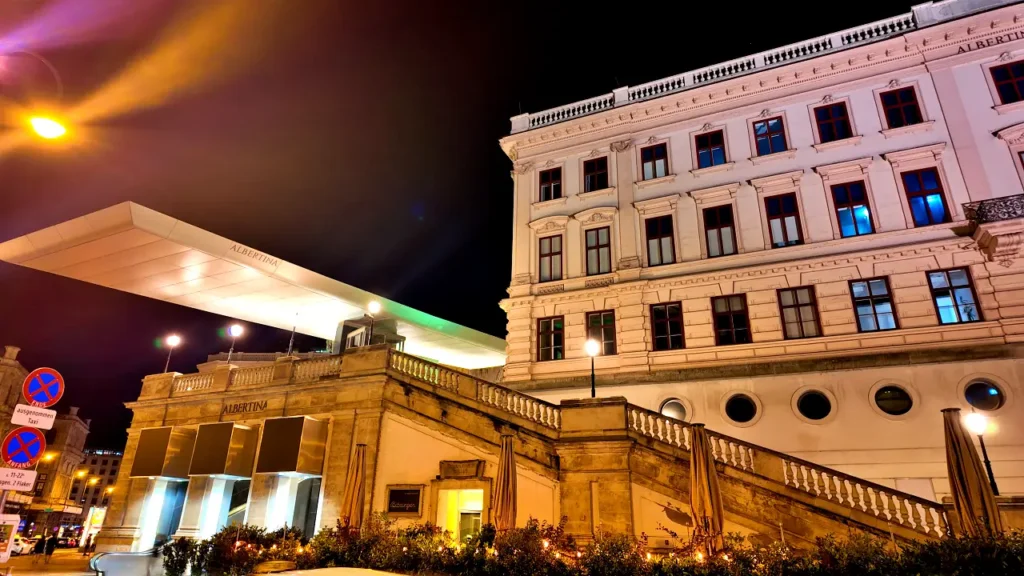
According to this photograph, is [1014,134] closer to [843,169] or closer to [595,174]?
[843,169]

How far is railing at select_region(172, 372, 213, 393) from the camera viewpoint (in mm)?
23188

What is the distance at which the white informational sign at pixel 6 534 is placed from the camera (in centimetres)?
875

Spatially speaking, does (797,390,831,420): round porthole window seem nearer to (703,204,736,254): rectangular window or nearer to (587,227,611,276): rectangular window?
(703,204,736,254): rectangular window

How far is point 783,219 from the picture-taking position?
73.7 feet

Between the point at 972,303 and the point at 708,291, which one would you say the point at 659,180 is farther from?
the point at 972,303

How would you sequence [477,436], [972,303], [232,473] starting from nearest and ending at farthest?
[477,436] < [972,303] < [232,473]

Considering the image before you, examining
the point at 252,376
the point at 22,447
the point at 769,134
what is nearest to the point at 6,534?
the point at 22,447

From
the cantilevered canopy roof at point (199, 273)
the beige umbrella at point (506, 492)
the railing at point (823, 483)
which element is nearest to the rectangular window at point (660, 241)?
the railing at point (823, 483)

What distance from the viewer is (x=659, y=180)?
25094mm

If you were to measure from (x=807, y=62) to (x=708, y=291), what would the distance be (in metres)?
10.8

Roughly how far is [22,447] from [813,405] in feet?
70.9

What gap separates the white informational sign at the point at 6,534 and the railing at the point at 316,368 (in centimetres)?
1024

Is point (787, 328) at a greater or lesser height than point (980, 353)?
greater

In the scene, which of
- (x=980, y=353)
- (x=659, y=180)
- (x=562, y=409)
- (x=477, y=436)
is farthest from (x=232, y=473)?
(x=980, y=353)
